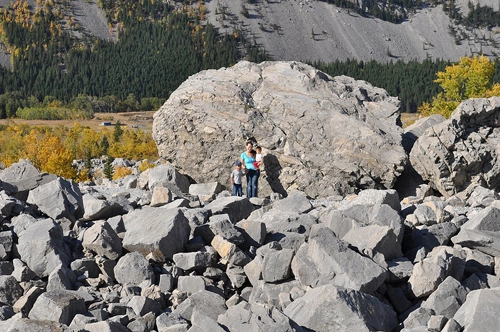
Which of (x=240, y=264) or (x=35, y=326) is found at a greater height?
(x=35, y=326)

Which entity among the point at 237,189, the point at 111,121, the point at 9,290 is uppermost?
the point at 9,290

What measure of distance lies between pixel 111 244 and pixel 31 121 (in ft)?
497

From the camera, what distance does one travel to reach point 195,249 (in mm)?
13320

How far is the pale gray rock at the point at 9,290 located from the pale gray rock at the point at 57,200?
11.5 feet

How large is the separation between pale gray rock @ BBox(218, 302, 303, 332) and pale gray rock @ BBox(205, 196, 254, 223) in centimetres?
524

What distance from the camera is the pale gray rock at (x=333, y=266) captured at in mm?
11430

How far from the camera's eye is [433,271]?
1205cm

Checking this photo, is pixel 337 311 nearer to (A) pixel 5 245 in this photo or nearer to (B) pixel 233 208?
(B) pixel 233 208

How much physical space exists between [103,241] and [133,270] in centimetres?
118

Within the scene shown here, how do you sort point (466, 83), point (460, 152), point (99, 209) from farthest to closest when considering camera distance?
point (466, 83)
point (460, 152)
point (99, 209)

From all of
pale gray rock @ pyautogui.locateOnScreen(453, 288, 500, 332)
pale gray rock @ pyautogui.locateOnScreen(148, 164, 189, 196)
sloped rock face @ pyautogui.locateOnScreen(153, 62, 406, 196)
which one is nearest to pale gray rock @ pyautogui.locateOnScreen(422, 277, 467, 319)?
pale gray rock @ pyautogui.locateOnScreen(453, 288, 500, 332)

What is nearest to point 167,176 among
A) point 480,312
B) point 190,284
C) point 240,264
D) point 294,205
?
point 294,205

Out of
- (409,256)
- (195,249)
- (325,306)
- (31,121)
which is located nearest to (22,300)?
(195,249)

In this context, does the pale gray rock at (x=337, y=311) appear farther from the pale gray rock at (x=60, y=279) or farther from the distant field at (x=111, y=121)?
the distant field at (x=111, y=121)
